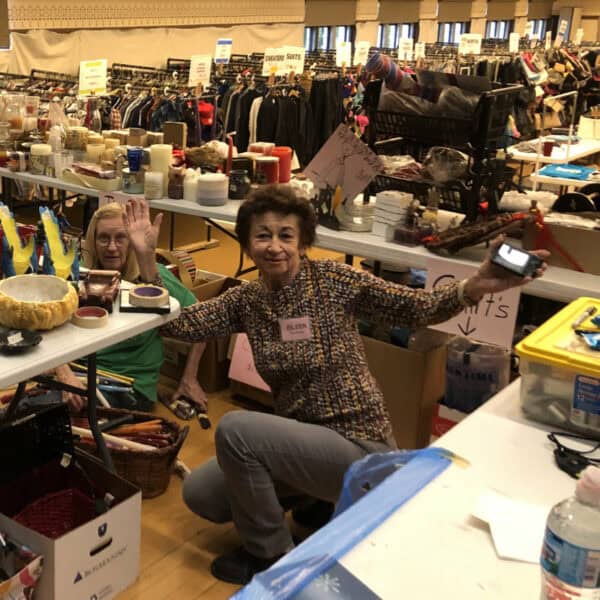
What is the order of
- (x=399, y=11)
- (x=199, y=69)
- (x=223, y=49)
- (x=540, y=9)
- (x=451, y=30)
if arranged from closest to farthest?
(x=199, y=69) < (x=223, y=49) < (x=399, y=11) < (x=451, y=30) < (x=540, y=9)

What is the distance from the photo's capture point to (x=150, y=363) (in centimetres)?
330

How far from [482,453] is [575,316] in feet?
1.75

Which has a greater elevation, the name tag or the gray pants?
the name tag

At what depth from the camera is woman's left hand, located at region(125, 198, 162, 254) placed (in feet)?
7.89

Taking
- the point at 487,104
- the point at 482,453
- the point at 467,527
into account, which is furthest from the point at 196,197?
the point at 467,527

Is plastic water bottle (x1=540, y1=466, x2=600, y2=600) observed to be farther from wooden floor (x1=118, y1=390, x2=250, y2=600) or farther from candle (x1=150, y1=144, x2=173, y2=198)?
candle (x1=150, y1=144, x2=173, y2=198)

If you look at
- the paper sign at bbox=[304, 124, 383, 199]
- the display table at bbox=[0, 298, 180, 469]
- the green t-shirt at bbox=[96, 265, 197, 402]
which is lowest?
Result: the green t-shirt at bbox=[96, 265, 197, 402]

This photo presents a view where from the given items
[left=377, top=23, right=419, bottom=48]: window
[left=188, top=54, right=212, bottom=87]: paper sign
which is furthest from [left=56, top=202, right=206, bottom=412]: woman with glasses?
[left=377, top=23, right=419, bottom=48]: window

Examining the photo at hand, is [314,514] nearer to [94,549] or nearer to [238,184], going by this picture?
[94,549]

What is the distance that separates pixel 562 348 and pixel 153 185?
91.4 inches

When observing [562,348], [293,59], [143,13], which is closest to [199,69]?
[293,59]

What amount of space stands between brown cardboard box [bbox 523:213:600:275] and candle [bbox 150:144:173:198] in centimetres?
168

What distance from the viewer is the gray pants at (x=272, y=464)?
231 cm

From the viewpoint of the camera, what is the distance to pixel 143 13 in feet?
31.9
